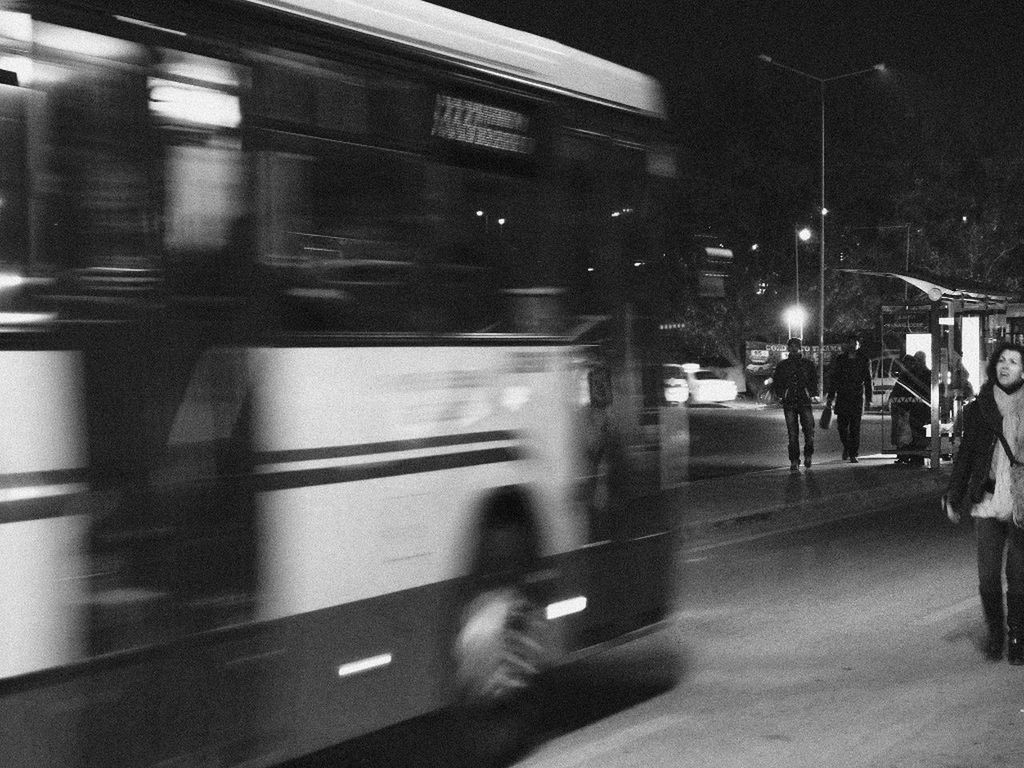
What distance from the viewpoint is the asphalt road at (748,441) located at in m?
24.1

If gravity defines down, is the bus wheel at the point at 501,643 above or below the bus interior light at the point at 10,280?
below

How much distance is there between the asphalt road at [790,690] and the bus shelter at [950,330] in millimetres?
9623

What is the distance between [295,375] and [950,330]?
18.1 metres

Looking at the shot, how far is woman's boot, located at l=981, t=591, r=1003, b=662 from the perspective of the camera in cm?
909

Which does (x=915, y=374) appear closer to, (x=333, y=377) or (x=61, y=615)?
(x=333, y=377)

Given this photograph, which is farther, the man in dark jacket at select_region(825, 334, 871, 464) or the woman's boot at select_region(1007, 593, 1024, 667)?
the man in dark jacket at select_region(825, 334, 871, 464)

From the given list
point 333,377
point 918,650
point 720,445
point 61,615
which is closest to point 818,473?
point 720,445

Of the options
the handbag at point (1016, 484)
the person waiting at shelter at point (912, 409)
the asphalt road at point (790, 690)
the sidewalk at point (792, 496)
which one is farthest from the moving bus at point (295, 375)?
the person waiting at shelter at point (912, 409)

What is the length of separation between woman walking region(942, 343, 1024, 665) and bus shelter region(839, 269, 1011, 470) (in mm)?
11687

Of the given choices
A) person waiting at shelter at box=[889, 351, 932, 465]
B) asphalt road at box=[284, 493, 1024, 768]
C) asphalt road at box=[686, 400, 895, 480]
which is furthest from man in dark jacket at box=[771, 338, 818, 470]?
asphalt road at box=[284, 493, 1024, 768]

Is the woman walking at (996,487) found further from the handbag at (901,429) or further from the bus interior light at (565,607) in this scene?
the handbag at (901,429)

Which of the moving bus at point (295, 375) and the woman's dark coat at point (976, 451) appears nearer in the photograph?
the moving bus at point (295, 375)

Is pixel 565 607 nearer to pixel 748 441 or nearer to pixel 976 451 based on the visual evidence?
pixel 976 451

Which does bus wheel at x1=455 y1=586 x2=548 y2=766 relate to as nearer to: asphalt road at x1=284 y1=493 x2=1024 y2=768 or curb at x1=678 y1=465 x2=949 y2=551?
asphalt road at x1=284 y1=493 x2=1024 y2=768
